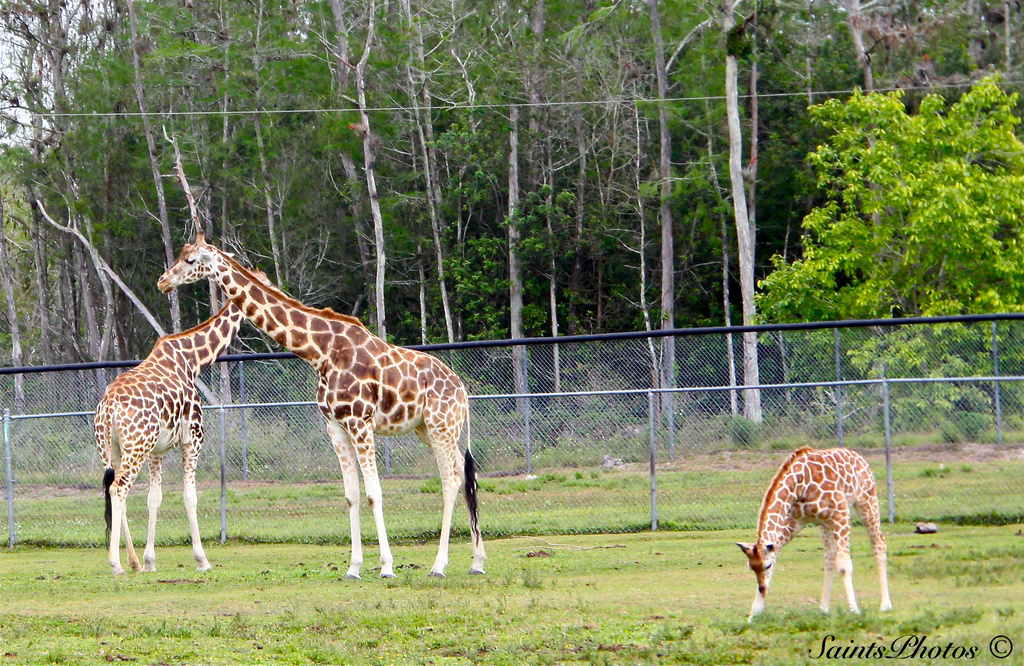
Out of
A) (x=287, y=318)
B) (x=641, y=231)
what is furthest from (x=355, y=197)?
(x=287, y=318)

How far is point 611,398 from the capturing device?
15422 mm

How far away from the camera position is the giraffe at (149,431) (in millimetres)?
11172

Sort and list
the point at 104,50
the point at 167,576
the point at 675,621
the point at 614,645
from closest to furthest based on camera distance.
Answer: the point at 614,645 < the point at 675,621 < the point at 167,576 < the point at 104,50

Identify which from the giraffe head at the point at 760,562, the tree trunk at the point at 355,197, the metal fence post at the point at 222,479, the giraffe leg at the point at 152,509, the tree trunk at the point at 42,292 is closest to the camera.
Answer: the giraffe head at the point at 760,562

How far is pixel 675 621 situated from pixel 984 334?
8078 mm

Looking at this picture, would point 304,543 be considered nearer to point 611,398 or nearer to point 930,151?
point 611,398

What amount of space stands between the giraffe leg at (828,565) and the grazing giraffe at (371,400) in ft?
11.7

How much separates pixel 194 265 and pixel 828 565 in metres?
6.86

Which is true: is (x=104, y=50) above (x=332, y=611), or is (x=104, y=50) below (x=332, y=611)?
above

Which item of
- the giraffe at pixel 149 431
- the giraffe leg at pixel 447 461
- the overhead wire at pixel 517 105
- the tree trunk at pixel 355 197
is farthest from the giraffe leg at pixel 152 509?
the tree trunk at pixel 355 197

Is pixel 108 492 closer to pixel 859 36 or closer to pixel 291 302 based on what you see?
pixel 291 302

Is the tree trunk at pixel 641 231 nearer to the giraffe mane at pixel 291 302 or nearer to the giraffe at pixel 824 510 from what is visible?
the giraffe mane at pixel 291 302

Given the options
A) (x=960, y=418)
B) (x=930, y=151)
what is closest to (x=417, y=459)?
(x=960, y=418)

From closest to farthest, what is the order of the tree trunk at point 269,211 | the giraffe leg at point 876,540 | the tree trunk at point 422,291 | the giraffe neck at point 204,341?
the giraffe leg at point 876,540, the giraffe neck at point 204,341, the tree trunk at point 422,291, the tree trunk at point 269,211
